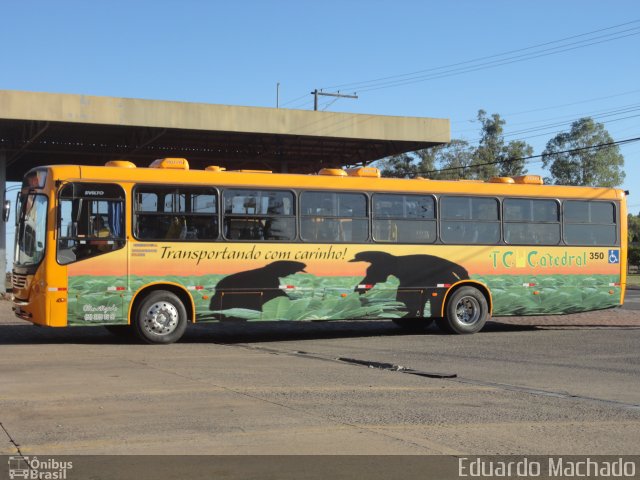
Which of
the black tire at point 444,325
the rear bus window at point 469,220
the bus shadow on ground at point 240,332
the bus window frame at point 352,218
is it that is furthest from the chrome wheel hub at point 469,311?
the bus window frame at point 352,218

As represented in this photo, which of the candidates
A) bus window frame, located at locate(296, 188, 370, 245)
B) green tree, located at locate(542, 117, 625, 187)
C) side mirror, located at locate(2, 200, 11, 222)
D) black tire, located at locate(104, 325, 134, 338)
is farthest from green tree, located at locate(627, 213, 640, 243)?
side mirror, located at locate(2, 200, 11, 222)

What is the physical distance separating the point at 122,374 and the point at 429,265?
8359 mm

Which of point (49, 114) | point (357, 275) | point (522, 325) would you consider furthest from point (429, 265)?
point (49, 114)

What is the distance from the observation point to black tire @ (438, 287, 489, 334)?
18188 mm

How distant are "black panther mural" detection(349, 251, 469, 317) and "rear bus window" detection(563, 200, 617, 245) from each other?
2.95 m

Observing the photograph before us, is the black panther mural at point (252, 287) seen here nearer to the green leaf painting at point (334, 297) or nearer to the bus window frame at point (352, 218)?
the green leaf painting at point (334, 297)

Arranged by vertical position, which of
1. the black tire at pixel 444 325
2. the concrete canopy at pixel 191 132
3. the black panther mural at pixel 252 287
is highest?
the concrete canopy at pixel 191 132

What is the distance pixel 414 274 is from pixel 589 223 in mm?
4725

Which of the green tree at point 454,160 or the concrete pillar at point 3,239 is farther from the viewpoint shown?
the green tree at point 454,160

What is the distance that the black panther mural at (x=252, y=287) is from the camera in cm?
1608

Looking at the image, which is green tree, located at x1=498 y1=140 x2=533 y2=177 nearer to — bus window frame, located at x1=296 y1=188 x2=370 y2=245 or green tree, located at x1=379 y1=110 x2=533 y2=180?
green tree, located at x1=379 y1=110 x2=533 y2=180
